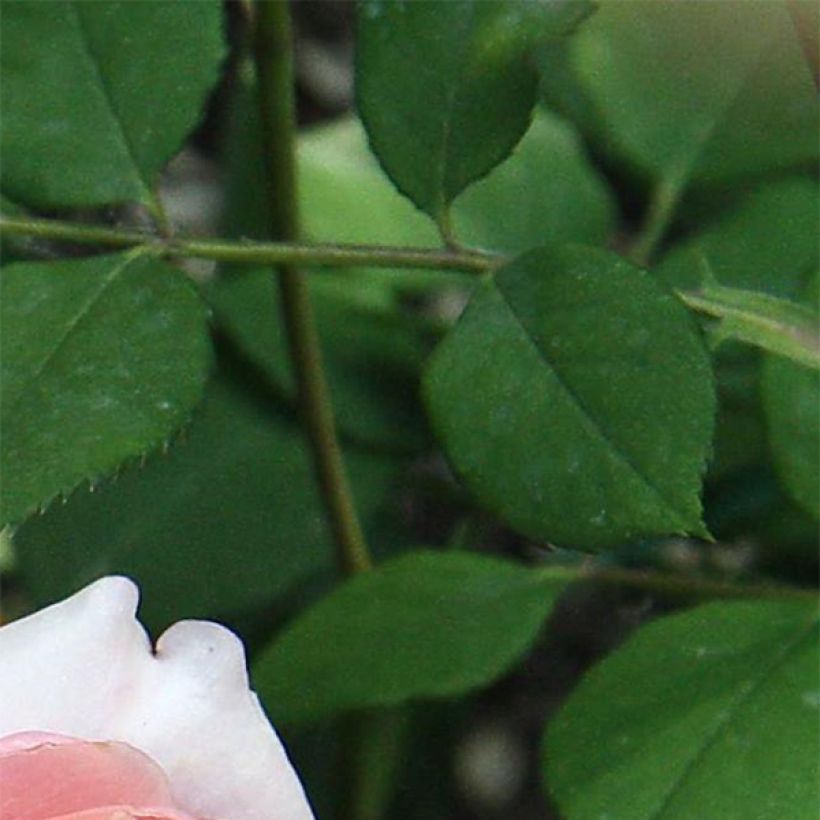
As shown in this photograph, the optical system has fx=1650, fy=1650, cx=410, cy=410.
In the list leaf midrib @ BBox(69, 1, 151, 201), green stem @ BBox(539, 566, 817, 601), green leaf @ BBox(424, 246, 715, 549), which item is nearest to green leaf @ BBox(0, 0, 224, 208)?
leaf midrib @ BBox(69, 1, 151, 201)

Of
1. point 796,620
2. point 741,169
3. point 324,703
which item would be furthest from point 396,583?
point 741,169

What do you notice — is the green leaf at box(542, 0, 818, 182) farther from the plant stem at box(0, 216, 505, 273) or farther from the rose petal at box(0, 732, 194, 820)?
the rose petal at box(0, 732, 194, 820)

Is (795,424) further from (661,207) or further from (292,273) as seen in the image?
(661,207)

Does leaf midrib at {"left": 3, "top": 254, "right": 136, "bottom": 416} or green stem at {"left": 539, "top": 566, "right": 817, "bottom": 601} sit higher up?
leaf midrib at {"left": 3, "top": 254, "right": 136, "bottom": 416}

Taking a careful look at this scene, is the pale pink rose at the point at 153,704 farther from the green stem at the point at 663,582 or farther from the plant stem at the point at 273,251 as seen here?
the green stem at the point at 663,582

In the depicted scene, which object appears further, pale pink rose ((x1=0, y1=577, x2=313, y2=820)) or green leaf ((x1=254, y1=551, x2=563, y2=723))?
green leaf ((x1=254, y1=551, x2=563, y2=723))

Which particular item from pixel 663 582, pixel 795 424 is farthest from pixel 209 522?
pixel 795 424
